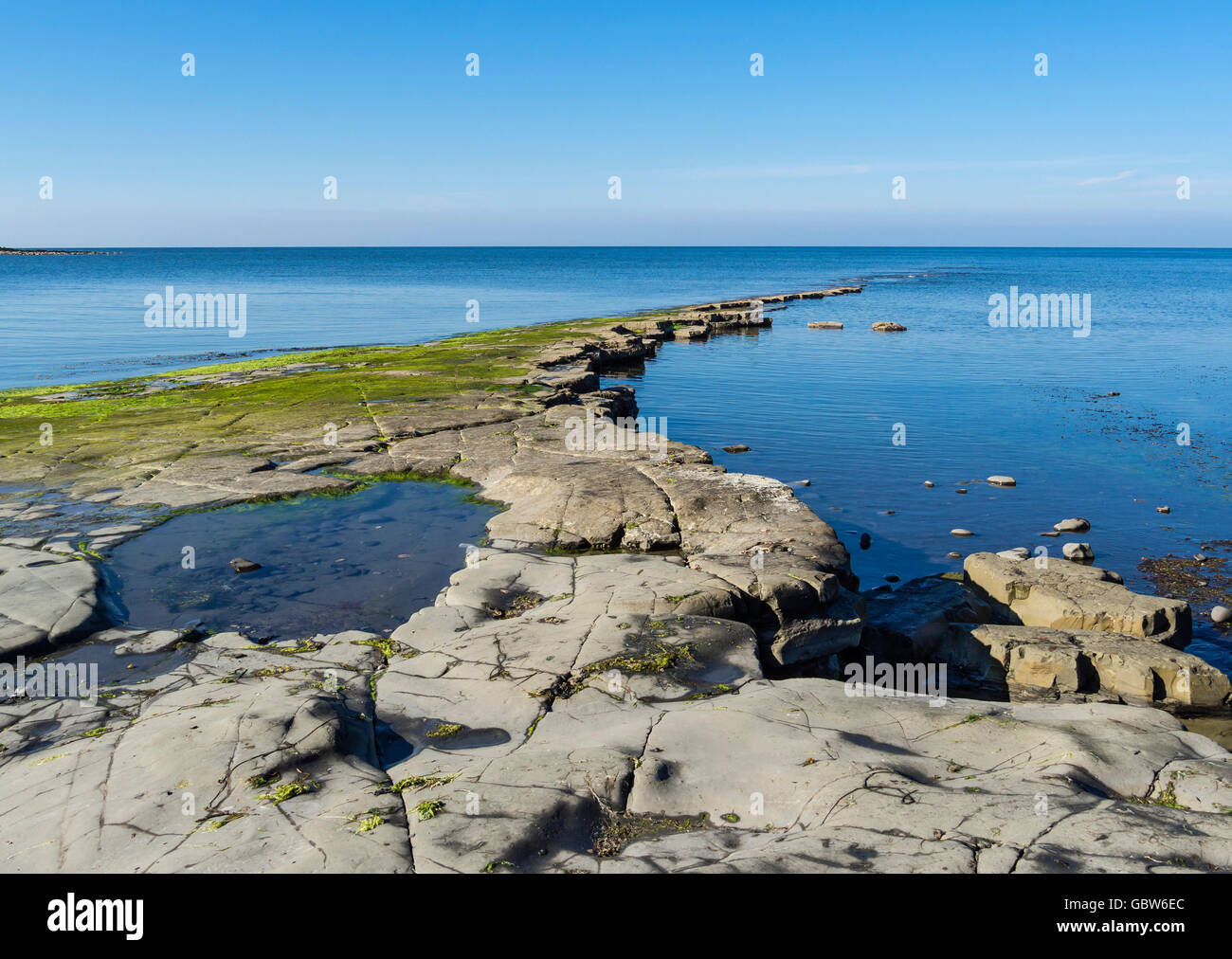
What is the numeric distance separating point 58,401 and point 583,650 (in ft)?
78.9

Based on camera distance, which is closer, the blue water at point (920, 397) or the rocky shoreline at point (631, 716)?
the rocky shoreline at point (631, 716)

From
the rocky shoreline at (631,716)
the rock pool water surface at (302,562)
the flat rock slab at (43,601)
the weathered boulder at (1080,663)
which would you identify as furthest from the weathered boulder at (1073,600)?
the flat rock slab at (43,601)

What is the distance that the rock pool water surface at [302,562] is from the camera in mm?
11289

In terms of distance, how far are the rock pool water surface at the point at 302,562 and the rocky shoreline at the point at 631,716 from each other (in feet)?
2.16

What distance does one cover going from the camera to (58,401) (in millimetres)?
25594

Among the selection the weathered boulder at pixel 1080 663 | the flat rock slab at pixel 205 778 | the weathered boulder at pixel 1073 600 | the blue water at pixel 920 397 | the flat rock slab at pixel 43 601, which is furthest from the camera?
the blue water at pixel 920 397

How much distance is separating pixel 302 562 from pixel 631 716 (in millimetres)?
7406

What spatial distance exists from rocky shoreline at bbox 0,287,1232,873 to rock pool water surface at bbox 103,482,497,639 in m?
0.66

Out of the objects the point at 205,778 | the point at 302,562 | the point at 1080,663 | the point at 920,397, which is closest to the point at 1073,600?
the point at 1080,663

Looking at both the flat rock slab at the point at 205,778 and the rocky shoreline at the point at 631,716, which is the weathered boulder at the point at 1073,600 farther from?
the flat rock slab at the point at 205,778

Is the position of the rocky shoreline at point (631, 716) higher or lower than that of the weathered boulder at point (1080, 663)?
higher

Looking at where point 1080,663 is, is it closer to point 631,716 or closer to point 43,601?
point 631,716

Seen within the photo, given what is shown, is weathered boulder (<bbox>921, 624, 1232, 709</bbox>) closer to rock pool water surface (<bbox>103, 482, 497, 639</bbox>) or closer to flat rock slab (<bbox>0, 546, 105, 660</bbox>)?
rock pool water surface (<bbox>103, 482, 497, 639</bbox>)
